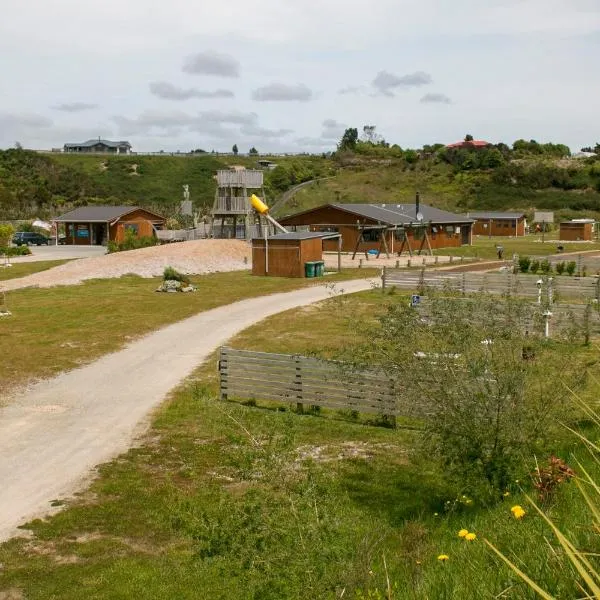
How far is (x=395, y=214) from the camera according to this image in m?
59.4

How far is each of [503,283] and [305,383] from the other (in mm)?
18332

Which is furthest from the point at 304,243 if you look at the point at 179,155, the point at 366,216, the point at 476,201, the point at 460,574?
the point at 179,155

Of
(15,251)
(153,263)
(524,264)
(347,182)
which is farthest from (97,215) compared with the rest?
(347,182)

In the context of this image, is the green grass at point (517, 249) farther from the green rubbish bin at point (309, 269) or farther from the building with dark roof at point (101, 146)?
the building with dark roof at point (101, 146)

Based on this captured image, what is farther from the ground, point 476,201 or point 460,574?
point 476,201

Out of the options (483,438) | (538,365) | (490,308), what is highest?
(490,308)

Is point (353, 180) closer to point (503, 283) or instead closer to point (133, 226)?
point (133, 226)

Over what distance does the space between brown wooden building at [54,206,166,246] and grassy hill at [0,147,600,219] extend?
825 inches

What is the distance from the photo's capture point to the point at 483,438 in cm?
957

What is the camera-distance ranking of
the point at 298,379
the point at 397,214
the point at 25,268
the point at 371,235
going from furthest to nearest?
the point at 397,214, the point at 371,235, the point at 25,268, the point at 298,379

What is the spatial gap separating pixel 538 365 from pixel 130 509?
6.26 m

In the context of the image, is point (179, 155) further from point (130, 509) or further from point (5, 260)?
point (130, 509)

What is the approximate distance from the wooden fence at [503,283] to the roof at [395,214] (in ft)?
67.5

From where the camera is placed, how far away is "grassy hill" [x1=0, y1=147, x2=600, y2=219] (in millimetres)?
102375
